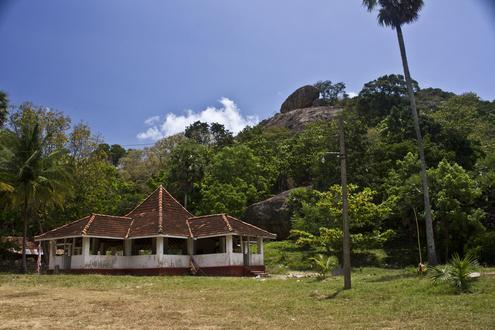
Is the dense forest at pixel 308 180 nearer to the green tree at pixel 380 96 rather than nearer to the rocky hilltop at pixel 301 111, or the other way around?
the green tree at pixel 380 96

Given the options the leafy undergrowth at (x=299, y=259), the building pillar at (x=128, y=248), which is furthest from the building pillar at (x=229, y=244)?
the building pillar at (x=128, y=248)

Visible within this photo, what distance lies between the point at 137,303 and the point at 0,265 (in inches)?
1063

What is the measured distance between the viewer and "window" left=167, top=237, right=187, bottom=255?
95.1 ft

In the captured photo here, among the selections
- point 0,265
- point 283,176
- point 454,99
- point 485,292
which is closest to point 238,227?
point 485,292

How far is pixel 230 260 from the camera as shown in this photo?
28203mm

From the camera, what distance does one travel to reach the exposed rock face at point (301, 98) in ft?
318

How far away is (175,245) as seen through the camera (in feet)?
106

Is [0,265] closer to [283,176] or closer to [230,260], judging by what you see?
[230,260]

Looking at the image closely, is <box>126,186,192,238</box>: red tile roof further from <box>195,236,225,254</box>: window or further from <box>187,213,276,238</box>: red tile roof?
<box>195,236,225,254</box>: window

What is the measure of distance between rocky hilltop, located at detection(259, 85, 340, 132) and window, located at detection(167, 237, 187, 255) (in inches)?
1925

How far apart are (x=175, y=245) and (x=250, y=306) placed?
18850mm

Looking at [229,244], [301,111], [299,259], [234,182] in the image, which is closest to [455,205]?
[299,259]

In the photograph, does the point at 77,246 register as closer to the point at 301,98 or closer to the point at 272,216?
the point at 272,216

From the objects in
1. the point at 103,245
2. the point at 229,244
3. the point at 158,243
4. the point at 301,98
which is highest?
the point at 301,98
